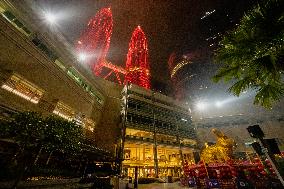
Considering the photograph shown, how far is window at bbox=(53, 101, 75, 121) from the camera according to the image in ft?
53.3

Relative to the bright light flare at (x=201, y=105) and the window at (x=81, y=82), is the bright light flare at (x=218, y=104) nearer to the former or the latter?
the bright light flare at (x=201, y=105)

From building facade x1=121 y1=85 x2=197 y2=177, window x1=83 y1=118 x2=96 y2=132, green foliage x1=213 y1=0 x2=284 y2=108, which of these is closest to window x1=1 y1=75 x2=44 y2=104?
window x1=83 y1=118 x2=96 y2=132

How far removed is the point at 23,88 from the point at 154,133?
2480 cm

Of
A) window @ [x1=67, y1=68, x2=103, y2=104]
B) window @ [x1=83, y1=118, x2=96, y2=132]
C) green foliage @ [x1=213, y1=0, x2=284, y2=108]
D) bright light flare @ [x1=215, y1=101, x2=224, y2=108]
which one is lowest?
green foliage @ [x1=213, y1=0, x2=284, y2=108]

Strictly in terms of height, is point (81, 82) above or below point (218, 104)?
below

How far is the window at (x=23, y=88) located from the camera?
11833mm

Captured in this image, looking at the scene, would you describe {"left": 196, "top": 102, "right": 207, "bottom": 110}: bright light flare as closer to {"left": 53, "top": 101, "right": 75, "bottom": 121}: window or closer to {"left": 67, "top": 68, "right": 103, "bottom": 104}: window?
{"left": 67, "top": 68, "right": 103, "bottom": 104}: window

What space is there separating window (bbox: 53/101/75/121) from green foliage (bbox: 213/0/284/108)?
53.3 ft

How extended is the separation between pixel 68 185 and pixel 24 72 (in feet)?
31.2

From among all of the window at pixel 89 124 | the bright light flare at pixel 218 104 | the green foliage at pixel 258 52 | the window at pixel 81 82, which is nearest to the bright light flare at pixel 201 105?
the bright light flare at pixel 218 104

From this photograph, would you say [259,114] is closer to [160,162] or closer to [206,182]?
[160,162]

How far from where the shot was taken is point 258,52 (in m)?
2.40

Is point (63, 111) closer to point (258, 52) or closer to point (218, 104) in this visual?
point (258, 52)

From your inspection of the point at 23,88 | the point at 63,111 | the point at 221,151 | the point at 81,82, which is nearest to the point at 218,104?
the point at 221,151
